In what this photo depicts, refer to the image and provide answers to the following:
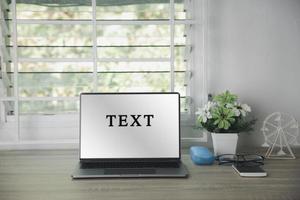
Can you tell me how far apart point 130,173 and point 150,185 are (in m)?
0.13

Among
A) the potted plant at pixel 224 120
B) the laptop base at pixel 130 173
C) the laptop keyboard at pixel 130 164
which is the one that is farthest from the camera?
the potted plant at pixel 224 120

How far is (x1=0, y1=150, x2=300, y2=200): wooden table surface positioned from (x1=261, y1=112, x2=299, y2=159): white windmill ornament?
0.25 m

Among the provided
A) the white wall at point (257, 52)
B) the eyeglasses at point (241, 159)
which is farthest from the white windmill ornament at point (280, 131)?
the eyeglasses at point (241, 159)

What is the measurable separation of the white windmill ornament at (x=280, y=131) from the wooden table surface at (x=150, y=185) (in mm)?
Result: 250

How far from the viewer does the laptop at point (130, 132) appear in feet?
5.58

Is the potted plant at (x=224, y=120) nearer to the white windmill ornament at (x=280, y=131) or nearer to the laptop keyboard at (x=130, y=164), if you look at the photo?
the white windmill ornament at (x=280, y=131)

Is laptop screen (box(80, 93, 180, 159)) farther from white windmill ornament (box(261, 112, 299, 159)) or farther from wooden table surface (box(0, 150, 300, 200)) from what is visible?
white windmill ornament (box(261, 112, 299, 159))

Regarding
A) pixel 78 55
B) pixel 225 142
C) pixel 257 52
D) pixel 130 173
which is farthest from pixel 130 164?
pixel 257 52

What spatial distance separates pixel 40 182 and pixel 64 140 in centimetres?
54

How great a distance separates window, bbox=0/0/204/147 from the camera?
206 centimetres

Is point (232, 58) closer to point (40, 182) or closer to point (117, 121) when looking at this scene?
point (117, 121)

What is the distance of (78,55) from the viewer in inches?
82.0

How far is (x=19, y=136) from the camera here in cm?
200

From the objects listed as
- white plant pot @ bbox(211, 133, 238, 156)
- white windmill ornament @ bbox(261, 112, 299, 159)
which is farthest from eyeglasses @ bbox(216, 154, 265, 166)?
white windmill ornament @ bbox(261, 112, 299, 159)
